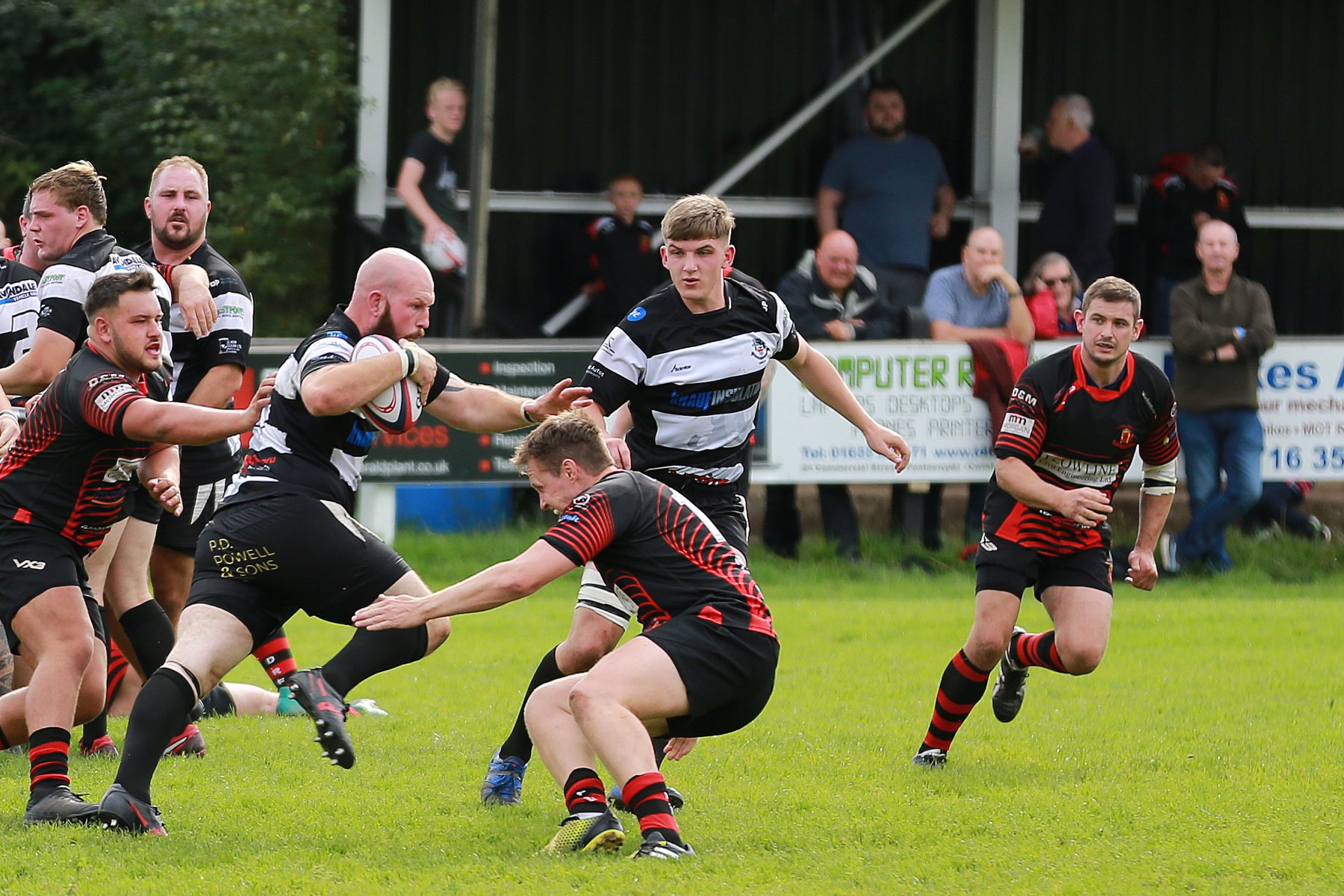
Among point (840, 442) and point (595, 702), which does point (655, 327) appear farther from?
point (840, 442)

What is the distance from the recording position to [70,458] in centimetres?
579

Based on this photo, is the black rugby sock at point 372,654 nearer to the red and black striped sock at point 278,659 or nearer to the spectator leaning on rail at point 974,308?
Answer: the red and black striped sock at point 278,659

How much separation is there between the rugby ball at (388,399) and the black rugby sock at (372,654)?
0.68 metres

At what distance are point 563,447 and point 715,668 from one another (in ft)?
2.70

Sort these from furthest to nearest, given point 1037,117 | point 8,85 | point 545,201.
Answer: point 8,85 → point 1037,117 → point 545,201

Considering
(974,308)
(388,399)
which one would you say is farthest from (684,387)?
(974,308)

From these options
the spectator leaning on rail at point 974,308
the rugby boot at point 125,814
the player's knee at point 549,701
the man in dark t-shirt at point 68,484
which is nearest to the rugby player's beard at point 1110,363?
the player's knee at point 549,701

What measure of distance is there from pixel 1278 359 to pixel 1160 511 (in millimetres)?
6270

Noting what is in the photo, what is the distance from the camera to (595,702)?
515cm

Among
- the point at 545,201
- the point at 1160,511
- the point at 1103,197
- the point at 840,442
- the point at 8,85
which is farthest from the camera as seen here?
the point at 8,85

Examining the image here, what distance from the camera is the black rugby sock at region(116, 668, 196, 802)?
5398 millimetres

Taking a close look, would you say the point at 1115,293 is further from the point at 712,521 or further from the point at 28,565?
the point at 28,565

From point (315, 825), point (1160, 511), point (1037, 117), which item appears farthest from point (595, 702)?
point (1037, 117)

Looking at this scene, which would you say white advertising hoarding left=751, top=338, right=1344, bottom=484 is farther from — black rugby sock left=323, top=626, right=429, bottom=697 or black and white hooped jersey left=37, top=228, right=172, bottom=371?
black rugby sock left=323, top=626, right=429, bottom=697
